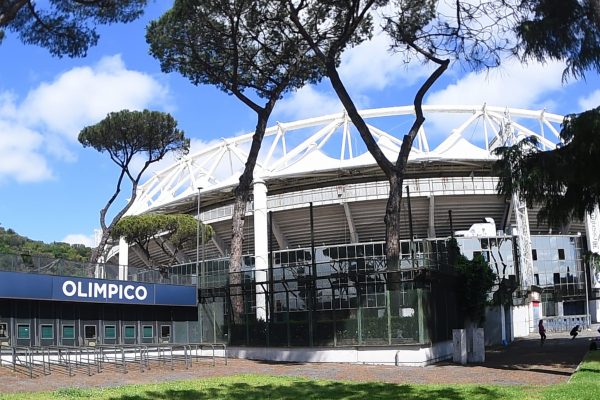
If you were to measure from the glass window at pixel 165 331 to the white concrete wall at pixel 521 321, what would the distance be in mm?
20485

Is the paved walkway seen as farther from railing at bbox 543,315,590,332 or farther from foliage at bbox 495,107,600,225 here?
railing at bbox 543,315,590,332

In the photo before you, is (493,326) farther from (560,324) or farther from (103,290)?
(560,324)

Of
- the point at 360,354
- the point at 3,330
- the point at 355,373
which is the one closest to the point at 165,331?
the point at 3,330

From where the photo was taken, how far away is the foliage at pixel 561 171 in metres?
17.6

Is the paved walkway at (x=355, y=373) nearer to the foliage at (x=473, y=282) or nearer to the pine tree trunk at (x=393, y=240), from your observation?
the foliage at (x=473, y=282)

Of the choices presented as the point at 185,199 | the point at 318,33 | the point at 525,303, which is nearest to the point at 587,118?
the point at 318,33

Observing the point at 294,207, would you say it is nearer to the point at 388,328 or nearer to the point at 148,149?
the point at 148,149

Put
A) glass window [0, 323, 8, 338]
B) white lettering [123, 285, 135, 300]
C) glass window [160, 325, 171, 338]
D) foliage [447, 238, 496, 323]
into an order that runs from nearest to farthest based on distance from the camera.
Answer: glass window [0, 323, 8, 338]
foliage [447, 238, 496, 323]
white lettering [123, 285, 135, 300]
glass window [160, 325, 171, 338]

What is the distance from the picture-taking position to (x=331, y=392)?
1282 cm

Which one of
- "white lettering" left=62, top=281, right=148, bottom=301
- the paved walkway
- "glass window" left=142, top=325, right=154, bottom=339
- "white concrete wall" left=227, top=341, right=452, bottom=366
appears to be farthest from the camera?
"glass window" left=142, top=325, right=154, bottom=339

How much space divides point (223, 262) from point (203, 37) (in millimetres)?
22678

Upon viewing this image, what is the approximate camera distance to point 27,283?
71.5 ft

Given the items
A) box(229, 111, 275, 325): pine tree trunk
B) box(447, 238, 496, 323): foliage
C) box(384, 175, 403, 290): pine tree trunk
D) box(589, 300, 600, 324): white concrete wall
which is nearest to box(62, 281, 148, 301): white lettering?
box(229, 111, 275, 325): pine tree trunk

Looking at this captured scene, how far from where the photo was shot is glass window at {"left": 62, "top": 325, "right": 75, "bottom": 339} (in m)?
23.2
